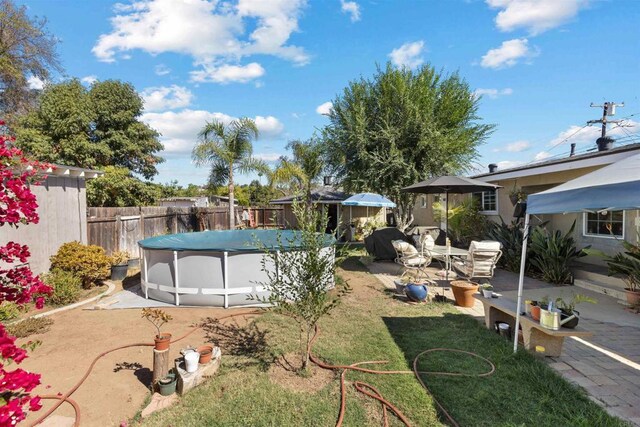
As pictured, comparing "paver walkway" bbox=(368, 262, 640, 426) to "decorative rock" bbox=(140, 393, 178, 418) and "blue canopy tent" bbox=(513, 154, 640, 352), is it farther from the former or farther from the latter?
"decorative rock" bbox=(140, 393, 178, 418)

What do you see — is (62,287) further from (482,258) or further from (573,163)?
(573,163)

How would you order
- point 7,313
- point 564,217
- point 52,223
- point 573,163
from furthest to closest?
point 564,217, point 573,163, point 52,223, point 7,313

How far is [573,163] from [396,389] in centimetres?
785

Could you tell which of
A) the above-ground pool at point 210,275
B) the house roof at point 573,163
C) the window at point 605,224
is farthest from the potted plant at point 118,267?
the window at point 605,224

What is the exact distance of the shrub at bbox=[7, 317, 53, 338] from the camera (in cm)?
479

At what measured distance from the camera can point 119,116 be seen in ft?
58.4

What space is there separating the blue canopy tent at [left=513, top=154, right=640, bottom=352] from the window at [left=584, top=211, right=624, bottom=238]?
5372mm

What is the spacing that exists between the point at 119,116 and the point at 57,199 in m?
12.7

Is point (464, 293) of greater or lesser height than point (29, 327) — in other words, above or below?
above

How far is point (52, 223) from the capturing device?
730cm

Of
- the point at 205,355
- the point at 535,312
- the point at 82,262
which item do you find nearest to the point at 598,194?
the point at 535,312

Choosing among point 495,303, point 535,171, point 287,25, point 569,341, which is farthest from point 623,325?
point 287,25

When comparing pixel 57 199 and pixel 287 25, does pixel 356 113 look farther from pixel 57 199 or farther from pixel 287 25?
pixel 57 199

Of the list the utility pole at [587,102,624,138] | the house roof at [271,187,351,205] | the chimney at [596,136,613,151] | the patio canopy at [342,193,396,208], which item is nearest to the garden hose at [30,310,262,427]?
the patio canopy at [342,193,396,208]
